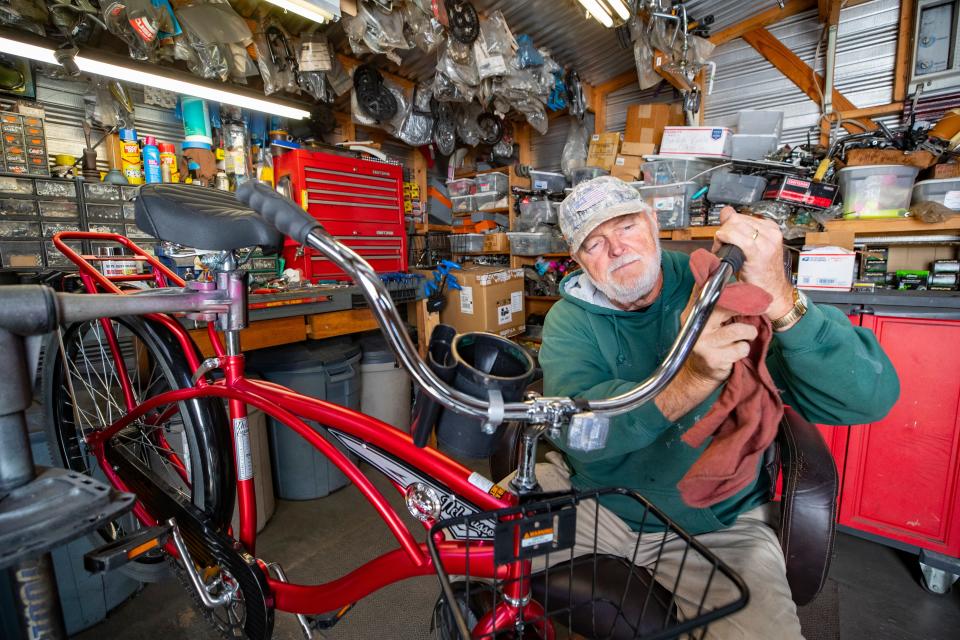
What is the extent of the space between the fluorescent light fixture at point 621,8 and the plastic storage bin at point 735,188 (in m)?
1.11

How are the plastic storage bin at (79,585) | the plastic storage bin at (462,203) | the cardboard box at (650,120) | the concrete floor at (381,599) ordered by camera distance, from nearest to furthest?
the plastic storage bin at (79,585) → the concrete floor at (381,599) → the cardboard box at (650,120) → the plastic storage bin at (462,203)

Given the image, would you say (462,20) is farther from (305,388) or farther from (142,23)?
(305,388)

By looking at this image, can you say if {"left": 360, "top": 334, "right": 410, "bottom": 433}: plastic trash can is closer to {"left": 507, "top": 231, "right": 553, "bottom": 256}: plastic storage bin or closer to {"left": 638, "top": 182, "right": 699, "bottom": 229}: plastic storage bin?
{"left": 507, "top": 231, "right": 553, "bottom": 256}: plastic storage bin

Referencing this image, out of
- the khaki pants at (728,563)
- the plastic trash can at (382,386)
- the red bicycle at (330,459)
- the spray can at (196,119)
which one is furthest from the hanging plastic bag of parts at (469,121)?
the khaki pants at (728,563)

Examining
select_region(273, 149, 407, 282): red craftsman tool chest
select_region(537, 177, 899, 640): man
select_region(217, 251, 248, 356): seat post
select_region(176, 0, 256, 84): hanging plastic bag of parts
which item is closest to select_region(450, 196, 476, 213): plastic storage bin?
select_region(273, 149, 407, 282): red craftsman tool chest

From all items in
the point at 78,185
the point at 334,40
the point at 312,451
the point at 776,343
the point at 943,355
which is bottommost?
the point at 312,451

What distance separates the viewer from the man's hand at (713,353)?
24.1 inches

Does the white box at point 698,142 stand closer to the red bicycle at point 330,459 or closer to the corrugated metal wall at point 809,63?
the corrugated metal wall at point 809,63

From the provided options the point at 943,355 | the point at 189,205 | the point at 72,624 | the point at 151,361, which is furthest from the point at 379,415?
the point at 943,355

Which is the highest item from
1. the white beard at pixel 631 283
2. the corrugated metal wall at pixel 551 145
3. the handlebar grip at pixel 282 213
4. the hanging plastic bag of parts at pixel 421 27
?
the hanging plastic bag of parts at pixel 421 27

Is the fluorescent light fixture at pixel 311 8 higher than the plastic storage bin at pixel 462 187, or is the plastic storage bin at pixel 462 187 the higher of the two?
the fluorescent light fixture at pixel 311 8

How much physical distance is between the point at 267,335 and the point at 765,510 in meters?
1.97

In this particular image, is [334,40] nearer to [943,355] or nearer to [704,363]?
[704,363]

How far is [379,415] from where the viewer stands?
2434mm
